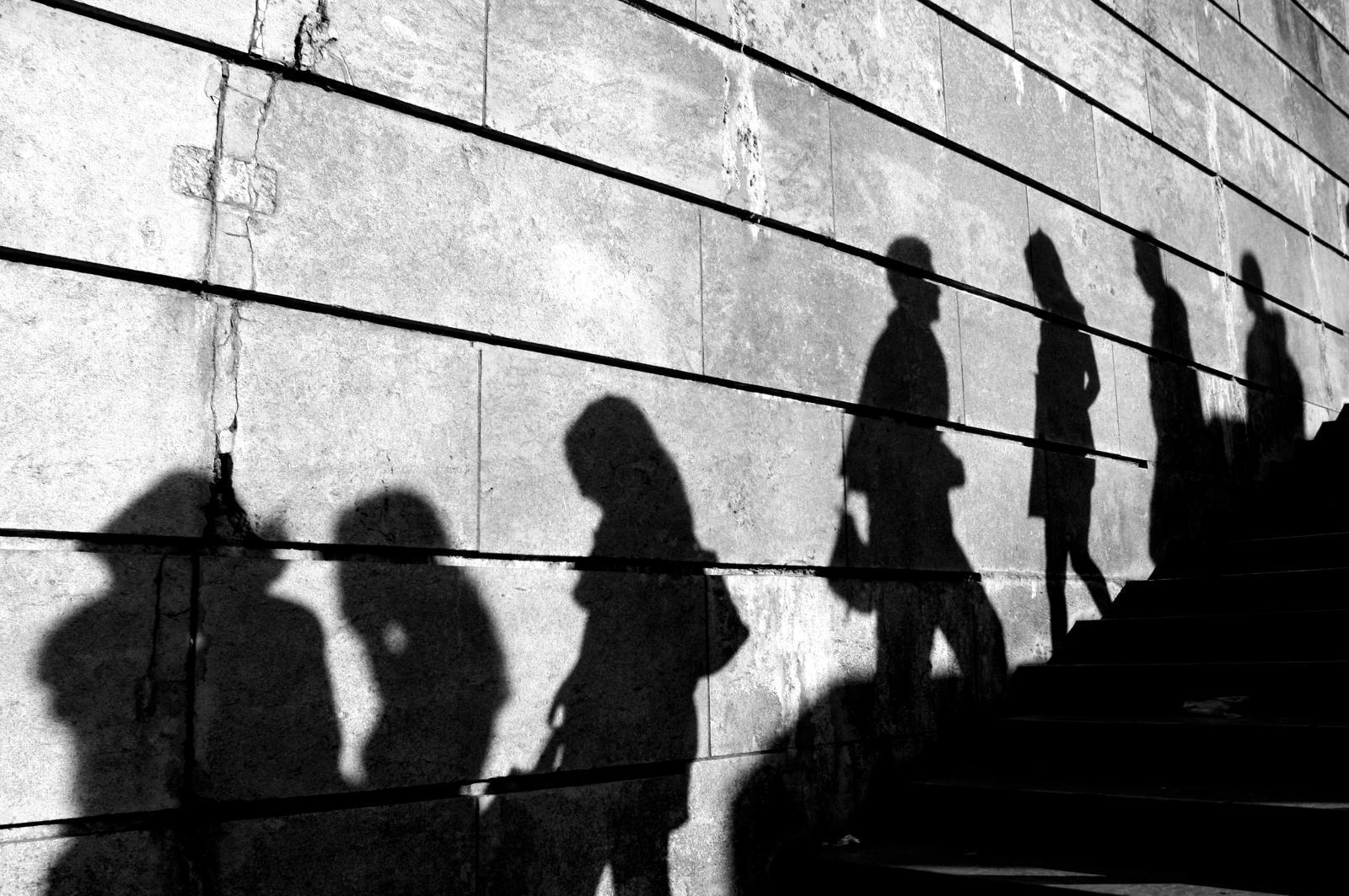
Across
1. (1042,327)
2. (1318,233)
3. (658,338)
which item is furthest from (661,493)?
(1318,233)

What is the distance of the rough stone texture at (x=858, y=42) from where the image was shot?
537cm

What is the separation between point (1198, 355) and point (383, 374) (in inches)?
234

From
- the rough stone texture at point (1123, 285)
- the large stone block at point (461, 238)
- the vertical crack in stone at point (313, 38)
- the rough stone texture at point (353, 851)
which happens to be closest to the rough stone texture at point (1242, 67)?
the rough stone texture at point (1123, 285)

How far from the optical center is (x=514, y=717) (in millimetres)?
4086

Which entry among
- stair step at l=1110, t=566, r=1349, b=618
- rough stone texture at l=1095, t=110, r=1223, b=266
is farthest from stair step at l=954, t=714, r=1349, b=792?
rough stone texture at l=1095, t=110, r=1223, b=266

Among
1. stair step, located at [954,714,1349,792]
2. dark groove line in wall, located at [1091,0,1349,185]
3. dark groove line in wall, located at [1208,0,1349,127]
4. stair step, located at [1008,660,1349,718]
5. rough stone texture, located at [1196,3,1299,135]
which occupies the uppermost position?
dark groove line in wall, located at [1208,0,1349,127]

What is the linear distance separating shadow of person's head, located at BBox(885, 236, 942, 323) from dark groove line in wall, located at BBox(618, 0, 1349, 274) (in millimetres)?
647

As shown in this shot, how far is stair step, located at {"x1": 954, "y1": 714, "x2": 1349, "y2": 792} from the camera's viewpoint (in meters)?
4.36

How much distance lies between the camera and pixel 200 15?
368 centimetres

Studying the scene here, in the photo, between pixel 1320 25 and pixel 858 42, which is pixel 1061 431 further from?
pixel 1320 25

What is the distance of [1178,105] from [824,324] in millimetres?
4214

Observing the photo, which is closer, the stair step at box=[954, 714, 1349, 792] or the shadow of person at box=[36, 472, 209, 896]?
the shadow of person at box=[36, 472, 209, 896]

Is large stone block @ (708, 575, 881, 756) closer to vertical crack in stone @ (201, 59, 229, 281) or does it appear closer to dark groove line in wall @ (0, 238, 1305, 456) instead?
dark groove line in wall @ (0, 238, 1305, 456)

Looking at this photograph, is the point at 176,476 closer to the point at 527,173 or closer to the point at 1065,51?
the point at 527,173
